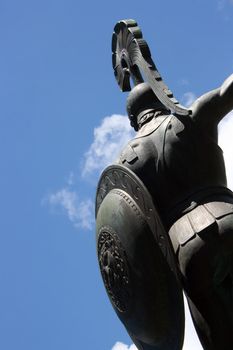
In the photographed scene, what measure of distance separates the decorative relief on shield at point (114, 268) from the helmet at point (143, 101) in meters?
1.05

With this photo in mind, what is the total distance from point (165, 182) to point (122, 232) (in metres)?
0.49

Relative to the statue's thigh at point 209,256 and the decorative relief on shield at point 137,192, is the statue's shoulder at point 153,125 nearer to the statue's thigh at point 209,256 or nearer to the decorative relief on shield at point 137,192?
the decorative relief on shield at point 137,192

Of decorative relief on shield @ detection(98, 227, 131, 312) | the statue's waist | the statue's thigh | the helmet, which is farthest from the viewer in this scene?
the helmet

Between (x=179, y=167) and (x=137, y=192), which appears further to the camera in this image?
(x=179, y=167)

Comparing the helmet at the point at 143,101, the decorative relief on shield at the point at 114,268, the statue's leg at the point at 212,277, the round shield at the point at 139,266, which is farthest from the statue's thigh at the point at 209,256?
the helmet at the point at 143,101

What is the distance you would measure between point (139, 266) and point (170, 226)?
0.38 meters

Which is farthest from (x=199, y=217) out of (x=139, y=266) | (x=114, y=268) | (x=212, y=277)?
(x=114, y=268)

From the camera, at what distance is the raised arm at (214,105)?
5.73 meters

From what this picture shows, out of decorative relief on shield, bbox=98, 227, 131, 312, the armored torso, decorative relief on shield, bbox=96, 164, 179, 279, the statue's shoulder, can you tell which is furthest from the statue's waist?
the statue's shoulder

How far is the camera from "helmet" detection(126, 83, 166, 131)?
6516 millimetres

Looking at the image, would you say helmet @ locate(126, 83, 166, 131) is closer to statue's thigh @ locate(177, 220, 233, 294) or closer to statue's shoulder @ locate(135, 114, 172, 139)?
statue's shoulder @ locate(135, 114, 172, 139)

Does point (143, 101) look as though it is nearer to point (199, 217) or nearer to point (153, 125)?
point (153, 125)

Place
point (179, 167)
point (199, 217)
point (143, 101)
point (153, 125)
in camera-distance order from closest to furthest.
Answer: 1. point (199, 217)
2. point (179, 167)
3. point (153, 125)
4. point (143, 101)

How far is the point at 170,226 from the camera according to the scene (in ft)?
19.0
